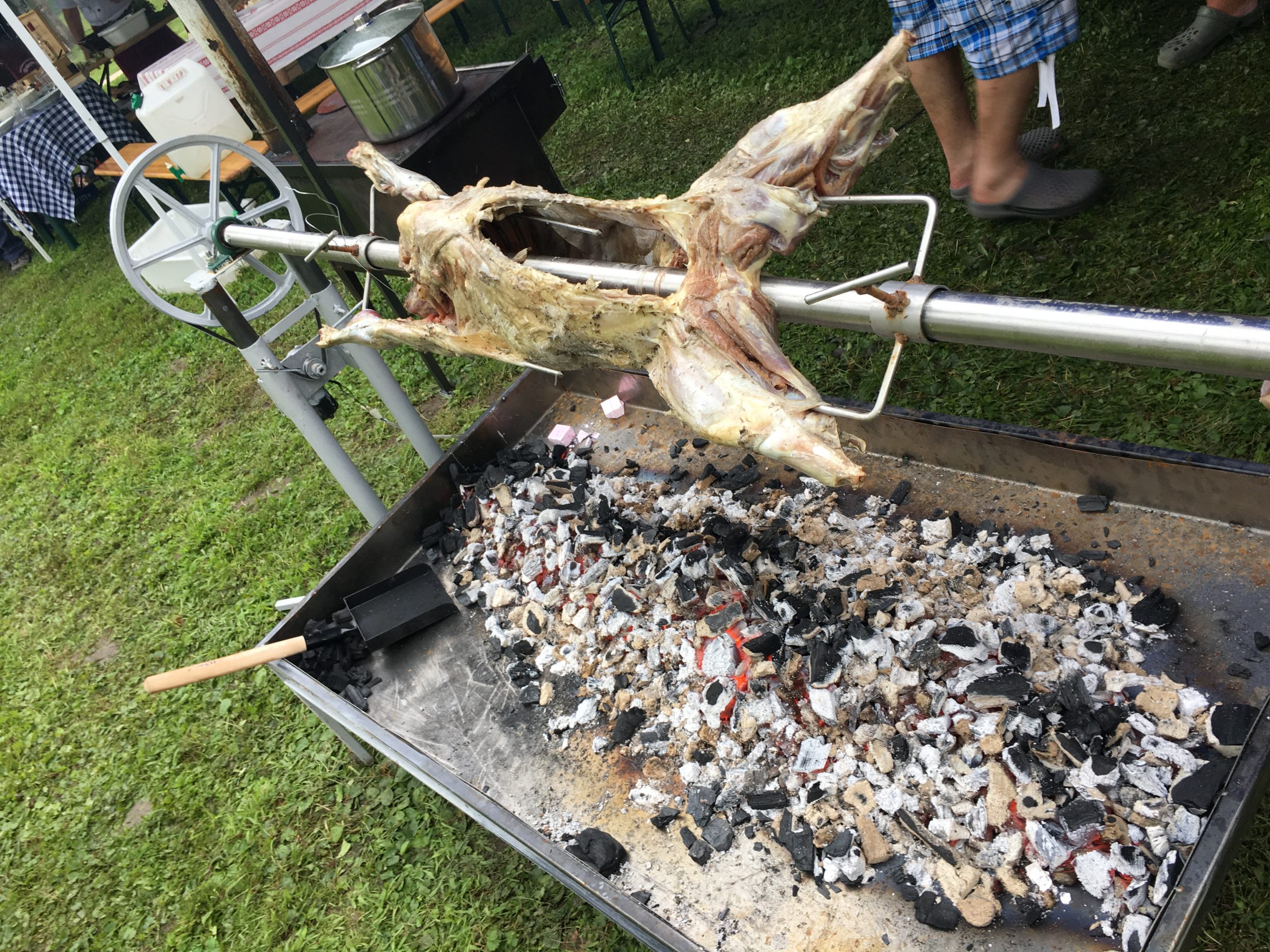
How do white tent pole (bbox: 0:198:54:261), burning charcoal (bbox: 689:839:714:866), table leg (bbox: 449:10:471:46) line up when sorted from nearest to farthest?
burning charcoal (bbox: 689:839:714:866)
white tent pole (bbox: 0:198:54:261)
table leg (bbox: 449:10:471:46)

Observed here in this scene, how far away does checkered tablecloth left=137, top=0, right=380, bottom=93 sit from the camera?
4.26m

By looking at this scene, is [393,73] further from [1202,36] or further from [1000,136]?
[1202,36]

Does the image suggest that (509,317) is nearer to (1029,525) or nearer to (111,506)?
(1029,525)

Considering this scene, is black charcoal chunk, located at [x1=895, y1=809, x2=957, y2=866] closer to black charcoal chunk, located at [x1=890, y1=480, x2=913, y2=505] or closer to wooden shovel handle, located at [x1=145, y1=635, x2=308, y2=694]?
black charcoal chunk, located at [x1=890, y1=480, x2=913, y2=505]

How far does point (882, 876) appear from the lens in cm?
195

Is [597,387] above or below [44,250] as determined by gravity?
below

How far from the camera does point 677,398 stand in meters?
1.77

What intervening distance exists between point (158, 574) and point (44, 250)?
7596 mm

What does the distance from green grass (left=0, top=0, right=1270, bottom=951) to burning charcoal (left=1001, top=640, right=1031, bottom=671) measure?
0.70 meters

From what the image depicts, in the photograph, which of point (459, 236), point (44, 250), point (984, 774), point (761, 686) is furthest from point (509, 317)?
point (44, 250)

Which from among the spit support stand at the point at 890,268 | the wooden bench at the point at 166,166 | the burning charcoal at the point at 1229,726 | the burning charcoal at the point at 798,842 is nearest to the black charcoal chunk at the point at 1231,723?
the burning charcoal at the point at 1229,726

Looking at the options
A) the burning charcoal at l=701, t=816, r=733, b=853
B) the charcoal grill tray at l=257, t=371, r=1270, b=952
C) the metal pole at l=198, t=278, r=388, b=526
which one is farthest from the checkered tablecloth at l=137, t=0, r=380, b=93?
the burning charcoal at l=701, t=816, r=733, b=853

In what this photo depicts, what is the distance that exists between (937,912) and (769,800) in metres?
0.47

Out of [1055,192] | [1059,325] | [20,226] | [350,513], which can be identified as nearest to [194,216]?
[350,513]
